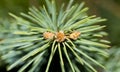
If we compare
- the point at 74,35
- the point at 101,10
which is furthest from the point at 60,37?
the point at 101,10

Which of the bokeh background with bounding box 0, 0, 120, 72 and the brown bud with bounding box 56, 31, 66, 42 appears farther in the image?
the bokeh background with bounding box 0, 0, 120, 72

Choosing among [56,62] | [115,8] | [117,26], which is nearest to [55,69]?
[56,62]

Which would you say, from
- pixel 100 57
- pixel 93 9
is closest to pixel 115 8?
pixel 93 9

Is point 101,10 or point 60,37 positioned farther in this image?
point 101,10

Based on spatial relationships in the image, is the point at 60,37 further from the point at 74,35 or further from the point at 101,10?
the point at 101,10

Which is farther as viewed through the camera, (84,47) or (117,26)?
(117,26)

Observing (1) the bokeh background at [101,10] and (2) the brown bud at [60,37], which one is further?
(1) the bokeh background at [101,10]

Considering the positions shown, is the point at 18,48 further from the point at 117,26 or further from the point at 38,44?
the point at 117,26

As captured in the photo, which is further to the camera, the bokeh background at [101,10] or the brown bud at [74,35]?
the bokeh background at [101,10]
